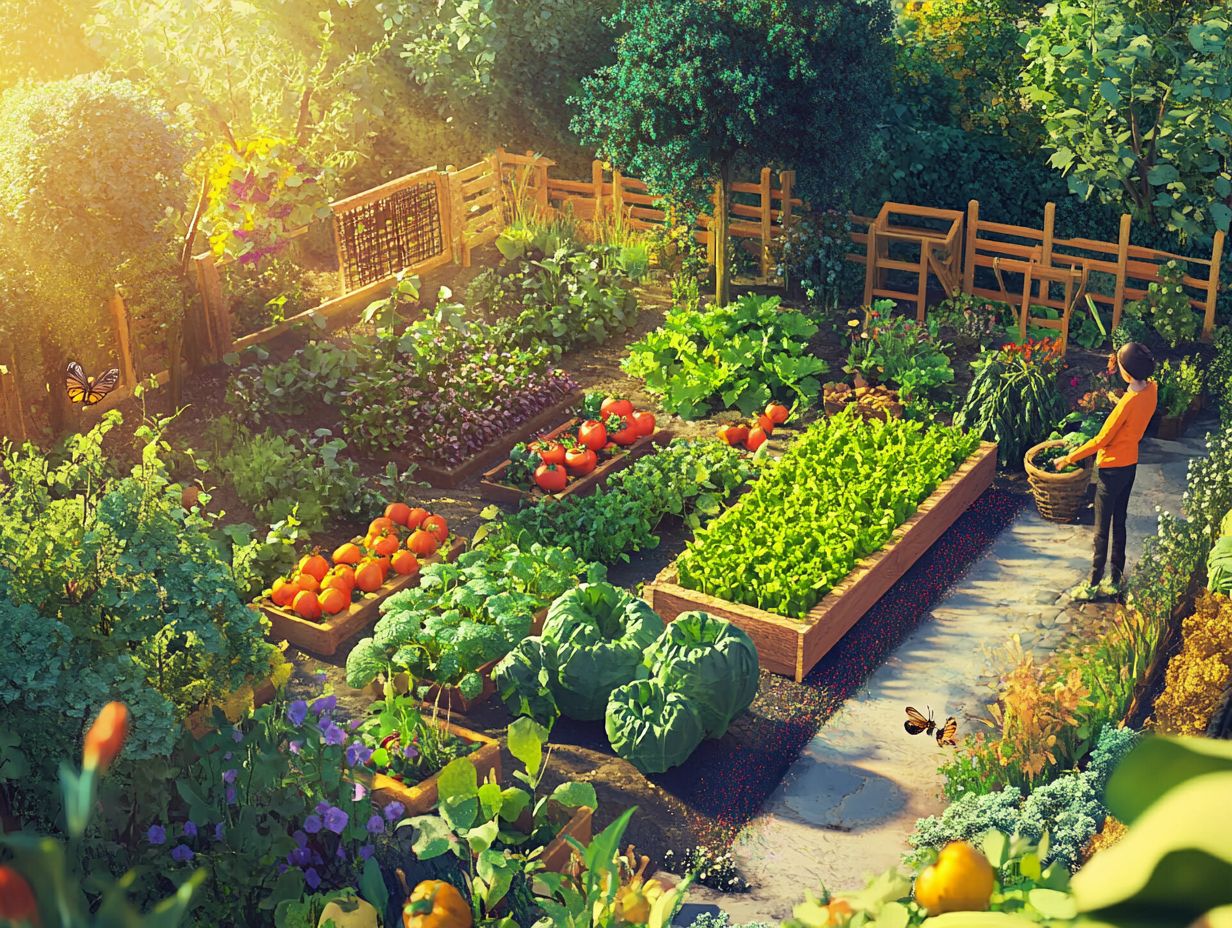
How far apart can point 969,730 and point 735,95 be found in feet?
22.4

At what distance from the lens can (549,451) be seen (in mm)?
11391

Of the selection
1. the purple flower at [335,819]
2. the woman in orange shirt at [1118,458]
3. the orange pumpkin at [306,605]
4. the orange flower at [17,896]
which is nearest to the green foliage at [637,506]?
the orange pumpkin at [306,605]

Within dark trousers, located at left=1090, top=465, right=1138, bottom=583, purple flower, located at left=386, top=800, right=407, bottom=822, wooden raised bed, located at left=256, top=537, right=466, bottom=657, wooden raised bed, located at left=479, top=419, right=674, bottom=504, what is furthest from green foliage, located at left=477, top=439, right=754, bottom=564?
purple flower, located at left=386, top=800, right=407, bottom=822

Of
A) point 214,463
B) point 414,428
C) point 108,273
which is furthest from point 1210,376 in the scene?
point 108,273

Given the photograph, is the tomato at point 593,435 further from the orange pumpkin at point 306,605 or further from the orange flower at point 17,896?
the orange flower at point 17,896

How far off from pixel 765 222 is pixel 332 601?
315 inches

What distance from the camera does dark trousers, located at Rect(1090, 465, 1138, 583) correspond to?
31.4ft

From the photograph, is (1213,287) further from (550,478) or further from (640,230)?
(550,478)

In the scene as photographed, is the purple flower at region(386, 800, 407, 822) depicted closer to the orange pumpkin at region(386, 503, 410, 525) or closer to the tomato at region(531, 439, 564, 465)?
the orange pumpkin at region(386, 503, 410, 525)

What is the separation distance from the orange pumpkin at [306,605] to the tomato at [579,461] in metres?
2.66

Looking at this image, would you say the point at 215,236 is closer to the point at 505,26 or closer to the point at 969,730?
the point at 505,26

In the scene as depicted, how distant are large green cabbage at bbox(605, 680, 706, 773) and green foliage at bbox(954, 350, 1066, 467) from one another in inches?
188

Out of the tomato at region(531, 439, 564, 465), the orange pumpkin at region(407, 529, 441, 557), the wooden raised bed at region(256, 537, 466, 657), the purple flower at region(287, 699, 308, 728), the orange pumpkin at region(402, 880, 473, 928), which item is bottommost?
the wooden raised bed at region(256, 537, 466, 657)

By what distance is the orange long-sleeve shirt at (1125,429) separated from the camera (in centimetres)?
927
